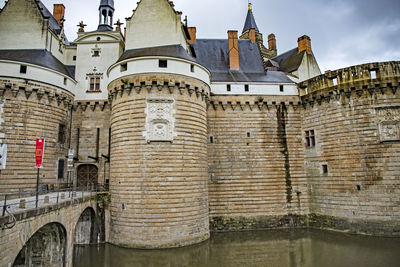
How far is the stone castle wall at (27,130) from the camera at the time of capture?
1495 cm

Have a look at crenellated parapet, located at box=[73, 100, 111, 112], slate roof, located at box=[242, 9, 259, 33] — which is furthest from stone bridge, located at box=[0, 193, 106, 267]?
slate roof, located at box=[242, 9, 259, 33]

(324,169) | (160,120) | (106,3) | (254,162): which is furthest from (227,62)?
(106,3)

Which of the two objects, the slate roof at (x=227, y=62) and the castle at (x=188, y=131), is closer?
the castle at (x=188, y=131)

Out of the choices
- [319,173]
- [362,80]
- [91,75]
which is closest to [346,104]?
[362,80]

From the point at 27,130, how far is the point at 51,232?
7.27 meters

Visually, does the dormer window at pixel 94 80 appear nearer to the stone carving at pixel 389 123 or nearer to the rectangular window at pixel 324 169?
the rectangular window at pixel 324 169

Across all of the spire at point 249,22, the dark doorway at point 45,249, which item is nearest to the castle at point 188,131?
the dark doorway at point 45,249

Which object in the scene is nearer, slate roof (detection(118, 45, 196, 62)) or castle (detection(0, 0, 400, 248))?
castle (detection(0, 0, 400, 248))

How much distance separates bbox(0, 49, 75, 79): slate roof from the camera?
650 inches

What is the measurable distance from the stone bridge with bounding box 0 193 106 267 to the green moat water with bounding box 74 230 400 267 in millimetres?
1071

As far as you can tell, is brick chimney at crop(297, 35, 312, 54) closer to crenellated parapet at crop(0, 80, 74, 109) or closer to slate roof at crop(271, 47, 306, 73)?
slate roof at crop(271, 47, 306, 73)

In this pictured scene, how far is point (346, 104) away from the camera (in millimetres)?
16438

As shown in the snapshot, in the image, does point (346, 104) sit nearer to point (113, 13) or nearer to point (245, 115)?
point (245, 115)

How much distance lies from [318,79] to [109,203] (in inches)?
611
